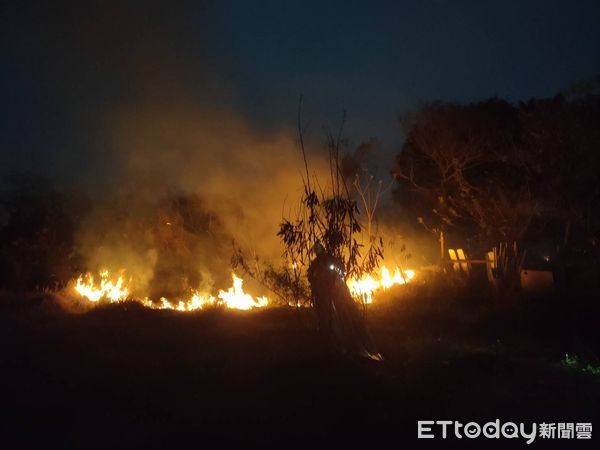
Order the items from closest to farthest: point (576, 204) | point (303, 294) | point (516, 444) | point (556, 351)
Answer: point (516, 444), point (303, 294), point (556, 351), point (576, 204)

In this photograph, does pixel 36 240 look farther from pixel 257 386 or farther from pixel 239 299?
pixel 257 386

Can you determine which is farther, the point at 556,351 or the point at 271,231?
the point at 271,231

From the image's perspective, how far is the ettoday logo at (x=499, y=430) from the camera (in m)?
4.87

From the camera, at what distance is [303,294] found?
27.0 feet

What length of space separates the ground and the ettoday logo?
95mm

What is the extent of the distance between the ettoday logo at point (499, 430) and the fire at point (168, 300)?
746 cm

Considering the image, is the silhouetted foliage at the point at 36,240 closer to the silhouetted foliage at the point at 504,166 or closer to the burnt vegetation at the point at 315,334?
the burnt vegetation at the point at 315,334

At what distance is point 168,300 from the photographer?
15125 millimetres

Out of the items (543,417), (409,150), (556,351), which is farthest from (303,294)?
(409,150)

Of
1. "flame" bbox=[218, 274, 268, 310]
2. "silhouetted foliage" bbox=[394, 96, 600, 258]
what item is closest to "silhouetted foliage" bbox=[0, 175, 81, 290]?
"flame" bbox=[218, 274, 268, 310]

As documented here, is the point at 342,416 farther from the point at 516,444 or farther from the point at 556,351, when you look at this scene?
the point at 556,351

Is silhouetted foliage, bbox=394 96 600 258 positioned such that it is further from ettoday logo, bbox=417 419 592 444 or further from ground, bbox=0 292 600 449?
ettoday logo, bbox=417 419 592 444

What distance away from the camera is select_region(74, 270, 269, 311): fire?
41.7ft

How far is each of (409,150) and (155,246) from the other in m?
9.74
